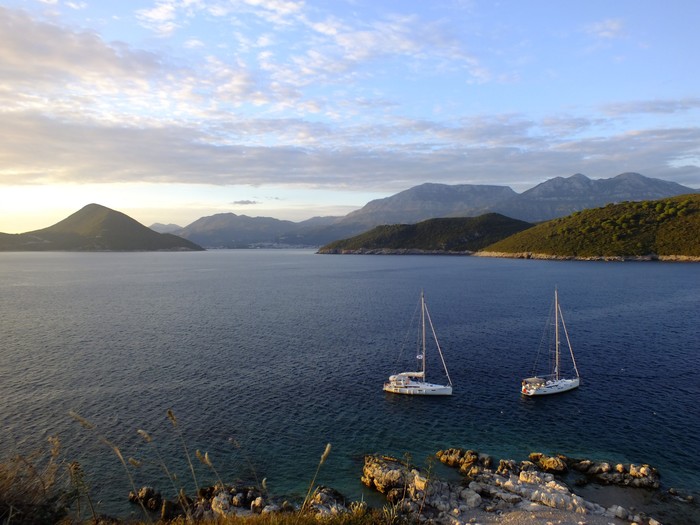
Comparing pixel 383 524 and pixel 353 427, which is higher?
pixel 383 524

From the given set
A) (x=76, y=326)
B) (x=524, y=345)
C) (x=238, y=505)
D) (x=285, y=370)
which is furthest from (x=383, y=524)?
(x=76, y=326)

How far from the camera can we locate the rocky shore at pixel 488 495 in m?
29.0

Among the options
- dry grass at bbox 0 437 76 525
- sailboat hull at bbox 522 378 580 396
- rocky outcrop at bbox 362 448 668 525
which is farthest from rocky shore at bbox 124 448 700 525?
sailboat hull at bbox 522 378 580 396

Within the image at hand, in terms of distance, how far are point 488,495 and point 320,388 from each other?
27.0m

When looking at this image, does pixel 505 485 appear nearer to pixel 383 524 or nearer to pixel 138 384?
pixel 383 524

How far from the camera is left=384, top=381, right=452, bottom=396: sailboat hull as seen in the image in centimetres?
5285

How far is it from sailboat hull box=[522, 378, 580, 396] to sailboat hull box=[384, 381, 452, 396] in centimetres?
954

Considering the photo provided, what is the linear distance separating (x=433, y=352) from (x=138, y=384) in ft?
145

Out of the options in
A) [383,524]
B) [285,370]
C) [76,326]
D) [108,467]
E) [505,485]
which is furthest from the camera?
[76,326]

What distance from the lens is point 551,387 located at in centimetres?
5300

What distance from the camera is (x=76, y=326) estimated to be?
90.0m

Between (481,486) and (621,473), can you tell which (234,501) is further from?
(621,473)

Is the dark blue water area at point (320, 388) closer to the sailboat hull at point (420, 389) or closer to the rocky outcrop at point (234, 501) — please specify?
the sailboat hull at point (420, 389)

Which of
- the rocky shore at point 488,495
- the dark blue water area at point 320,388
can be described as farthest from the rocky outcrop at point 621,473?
the dark blue water area at point 320,388
